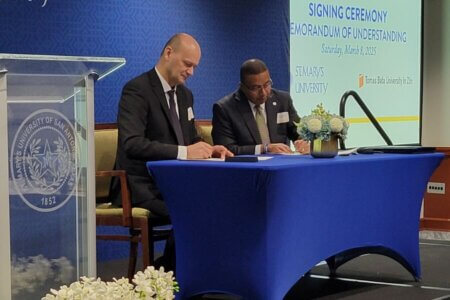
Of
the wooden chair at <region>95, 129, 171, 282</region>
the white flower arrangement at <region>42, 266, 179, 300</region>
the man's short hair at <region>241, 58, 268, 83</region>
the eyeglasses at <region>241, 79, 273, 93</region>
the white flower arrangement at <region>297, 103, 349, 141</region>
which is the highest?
the man's short hair at <region>241, 58, 268, 83</region>

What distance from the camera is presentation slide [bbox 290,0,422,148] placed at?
743 cm

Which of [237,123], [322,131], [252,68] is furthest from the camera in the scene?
[237,123]

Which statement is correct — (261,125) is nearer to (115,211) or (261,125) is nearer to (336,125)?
(336,125)

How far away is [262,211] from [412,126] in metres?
5.56

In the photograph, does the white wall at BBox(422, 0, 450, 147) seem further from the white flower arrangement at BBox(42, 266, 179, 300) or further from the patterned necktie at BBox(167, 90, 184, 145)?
the white flower arrangement at BBox(42, 266, 179, 300)

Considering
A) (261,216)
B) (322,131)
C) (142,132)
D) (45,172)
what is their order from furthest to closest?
1. (142,132)
2. (322,131)
3. (261,216)
4. (45,172)

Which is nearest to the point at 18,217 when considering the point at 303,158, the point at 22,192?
the point at 22,192

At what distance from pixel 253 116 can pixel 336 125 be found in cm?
103

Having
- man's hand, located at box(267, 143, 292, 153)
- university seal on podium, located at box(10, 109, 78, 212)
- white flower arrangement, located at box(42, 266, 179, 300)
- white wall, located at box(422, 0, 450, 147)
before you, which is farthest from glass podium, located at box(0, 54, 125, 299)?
white wall, located at box(422, 0, 450, 147)

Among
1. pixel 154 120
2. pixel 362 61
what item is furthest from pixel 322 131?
pixel 362 61

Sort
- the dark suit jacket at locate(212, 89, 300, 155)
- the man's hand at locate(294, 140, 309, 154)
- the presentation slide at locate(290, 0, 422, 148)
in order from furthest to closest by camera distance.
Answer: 1. the presentation slide at locate(290, 0, 422, 148)
2. the dark suit jacket at locate(212, 89, 300, 155)
3. the man's hand at locate(294, 140, 309, 154)

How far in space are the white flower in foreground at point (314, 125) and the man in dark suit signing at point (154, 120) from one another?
598mm

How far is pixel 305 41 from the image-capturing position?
24.5 ft

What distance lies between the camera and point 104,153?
15.8 ft
